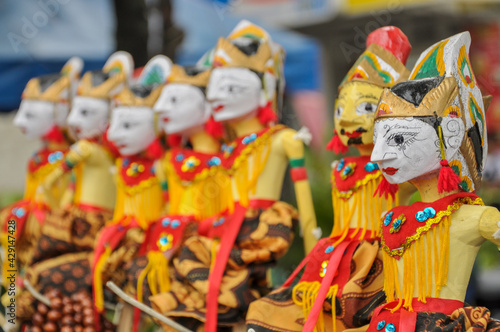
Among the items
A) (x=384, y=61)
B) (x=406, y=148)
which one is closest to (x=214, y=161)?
(x=384, y=61)

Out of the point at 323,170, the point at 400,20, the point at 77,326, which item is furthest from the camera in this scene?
the point at 400,20

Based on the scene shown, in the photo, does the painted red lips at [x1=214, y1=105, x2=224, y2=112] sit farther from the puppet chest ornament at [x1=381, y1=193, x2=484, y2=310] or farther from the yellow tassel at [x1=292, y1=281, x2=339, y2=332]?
the puppet chest ornament at [x1=381, y1=193, x2=484, y2=310]

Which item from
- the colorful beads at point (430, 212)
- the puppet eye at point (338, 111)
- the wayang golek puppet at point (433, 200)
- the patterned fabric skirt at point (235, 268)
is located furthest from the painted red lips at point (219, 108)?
the colorful beads at point (430, 212)

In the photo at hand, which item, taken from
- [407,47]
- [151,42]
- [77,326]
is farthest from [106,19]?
[407,47]

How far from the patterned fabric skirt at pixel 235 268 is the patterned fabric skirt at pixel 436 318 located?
0.85 meters

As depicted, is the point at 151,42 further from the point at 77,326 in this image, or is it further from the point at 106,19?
the point at 77,326

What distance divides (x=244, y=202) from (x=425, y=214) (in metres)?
1.18

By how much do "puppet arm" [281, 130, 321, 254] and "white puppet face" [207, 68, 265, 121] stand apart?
248mm

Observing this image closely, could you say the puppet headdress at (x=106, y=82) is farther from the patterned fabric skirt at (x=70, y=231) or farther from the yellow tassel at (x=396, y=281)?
the yellow tassel at (x=396, y=281)

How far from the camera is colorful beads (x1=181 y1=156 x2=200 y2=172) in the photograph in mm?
3688

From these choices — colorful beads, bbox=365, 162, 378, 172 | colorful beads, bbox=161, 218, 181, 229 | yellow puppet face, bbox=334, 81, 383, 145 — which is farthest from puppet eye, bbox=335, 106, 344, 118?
colorful beads, bbox=161, 218, 181, 229

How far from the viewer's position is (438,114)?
2.40 meters

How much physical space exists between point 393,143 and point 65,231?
2.38 metres

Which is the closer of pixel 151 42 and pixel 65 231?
pixel 65 231
